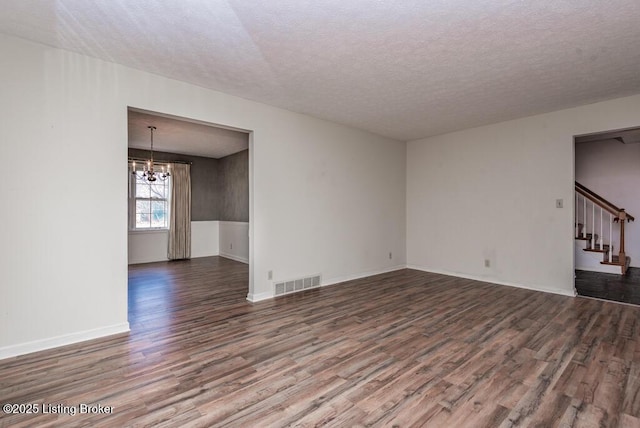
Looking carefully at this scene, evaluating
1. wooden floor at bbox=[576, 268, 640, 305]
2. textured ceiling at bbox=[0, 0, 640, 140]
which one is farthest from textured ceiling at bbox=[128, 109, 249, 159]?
wooden floor at bbox=[576, 268, 640, 305]

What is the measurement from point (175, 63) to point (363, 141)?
11.2 ft

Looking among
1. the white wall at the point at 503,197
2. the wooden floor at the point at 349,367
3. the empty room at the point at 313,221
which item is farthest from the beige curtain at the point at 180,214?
the white wall at the point at 503,197

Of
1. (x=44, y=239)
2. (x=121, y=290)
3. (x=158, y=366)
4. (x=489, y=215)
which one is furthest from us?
(x=489, y=215)

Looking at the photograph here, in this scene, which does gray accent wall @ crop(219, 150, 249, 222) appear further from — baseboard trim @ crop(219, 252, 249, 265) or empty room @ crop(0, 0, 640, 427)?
empty room @ crop(0, 0, 640, 427)

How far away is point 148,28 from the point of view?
2.39 meters

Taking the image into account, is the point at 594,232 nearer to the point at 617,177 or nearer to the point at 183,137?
the point at 617,177

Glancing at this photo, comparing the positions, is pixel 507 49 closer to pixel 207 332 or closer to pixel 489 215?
pixel 489 215

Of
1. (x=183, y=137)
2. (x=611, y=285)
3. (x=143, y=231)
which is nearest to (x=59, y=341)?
(x=183, y=137)

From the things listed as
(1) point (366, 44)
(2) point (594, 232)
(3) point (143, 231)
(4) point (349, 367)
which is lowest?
(4) point (349, 367)

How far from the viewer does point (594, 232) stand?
5891 millimetres

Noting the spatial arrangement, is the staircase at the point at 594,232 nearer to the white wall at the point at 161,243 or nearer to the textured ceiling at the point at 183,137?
the textured ceiling at the point at 183,137

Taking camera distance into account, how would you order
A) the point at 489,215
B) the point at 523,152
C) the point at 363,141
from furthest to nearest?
the point at 363,141 < the point at 489,215 < the point at 523,152

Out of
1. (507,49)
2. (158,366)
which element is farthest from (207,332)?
(507,49)

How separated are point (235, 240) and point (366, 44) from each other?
5977 mm
